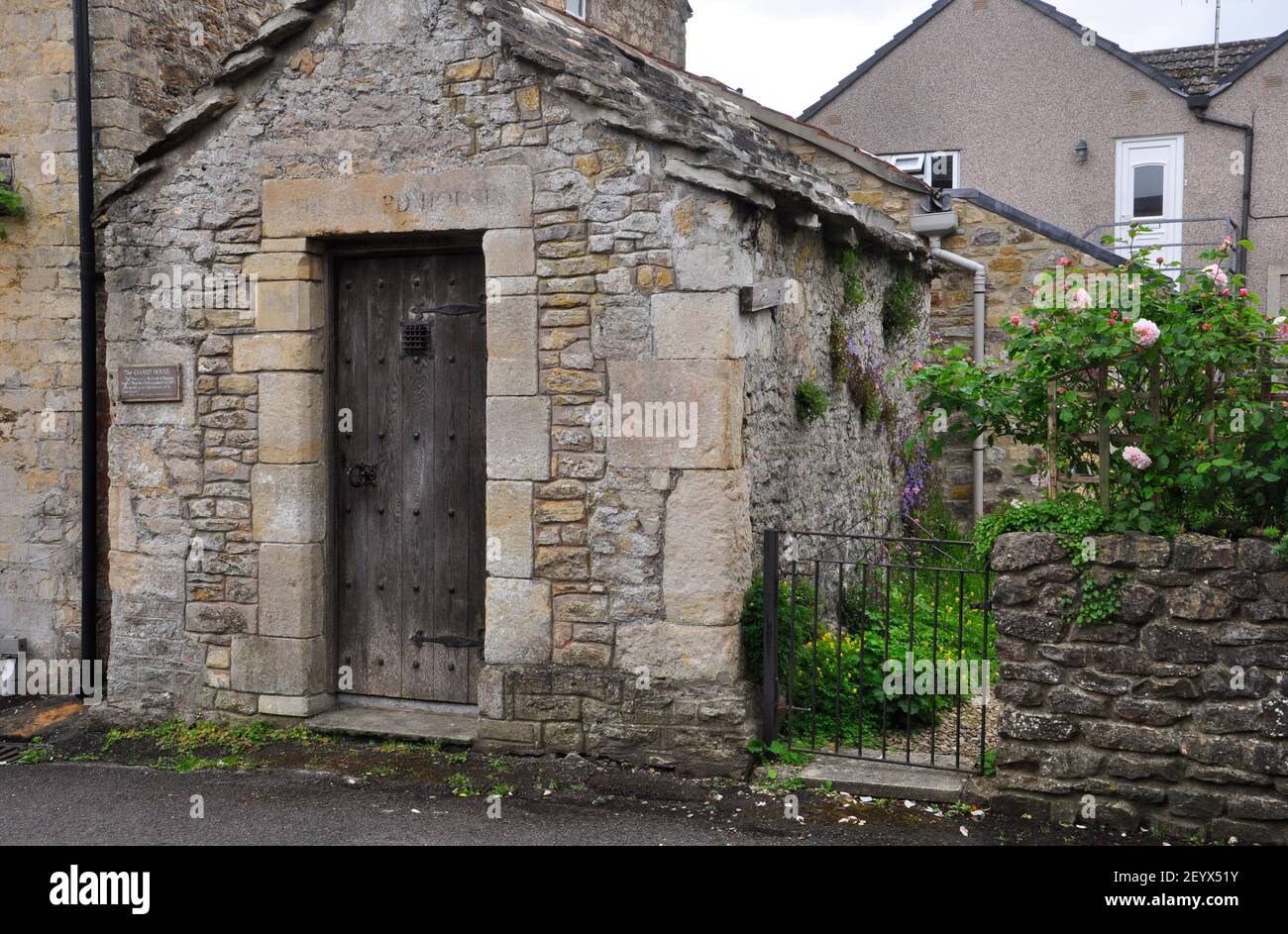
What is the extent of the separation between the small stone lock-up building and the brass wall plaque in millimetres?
34

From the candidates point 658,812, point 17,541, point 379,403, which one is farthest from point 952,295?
point 17,541

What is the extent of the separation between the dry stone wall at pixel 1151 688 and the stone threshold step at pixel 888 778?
0.83ft

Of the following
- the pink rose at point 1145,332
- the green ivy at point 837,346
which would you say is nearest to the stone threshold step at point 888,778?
the pink rose at point 1145,332

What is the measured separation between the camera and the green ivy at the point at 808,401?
686 cm

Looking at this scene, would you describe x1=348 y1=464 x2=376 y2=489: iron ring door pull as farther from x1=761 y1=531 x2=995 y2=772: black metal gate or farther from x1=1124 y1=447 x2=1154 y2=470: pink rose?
x1=1124 y1=447 x2=1154 y2=470: pink rose

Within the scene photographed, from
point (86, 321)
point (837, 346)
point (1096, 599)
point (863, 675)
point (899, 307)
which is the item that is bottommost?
point (863, 675)

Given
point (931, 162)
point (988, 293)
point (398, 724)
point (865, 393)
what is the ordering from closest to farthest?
point (398, 724) < point (865, 393) < point (988, 293) < point (931, 162)

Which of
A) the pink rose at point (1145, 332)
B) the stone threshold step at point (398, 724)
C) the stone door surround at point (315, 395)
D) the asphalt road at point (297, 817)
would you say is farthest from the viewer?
the stone threshold step at point (398, 724)

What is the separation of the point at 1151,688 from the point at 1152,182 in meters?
12.4

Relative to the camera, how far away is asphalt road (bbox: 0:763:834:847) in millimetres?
5223

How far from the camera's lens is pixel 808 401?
22.6 feet

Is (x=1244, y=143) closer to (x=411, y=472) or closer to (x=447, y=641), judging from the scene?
(x=411, y=472)

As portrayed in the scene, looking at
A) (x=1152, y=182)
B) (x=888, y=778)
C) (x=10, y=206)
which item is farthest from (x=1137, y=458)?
(x=1152, y=182)

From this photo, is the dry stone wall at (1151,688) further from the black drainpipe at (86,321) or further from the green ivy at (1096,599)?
the black drainpipe at (86,321)
